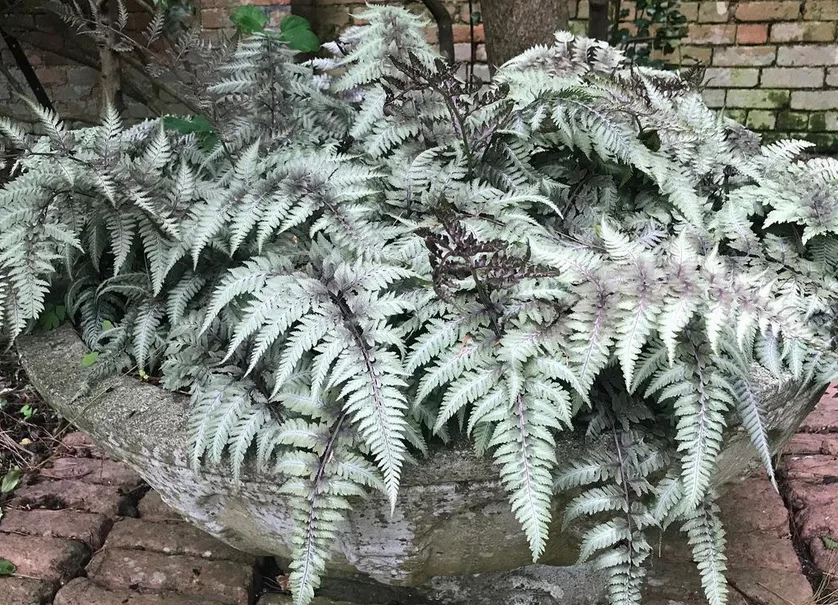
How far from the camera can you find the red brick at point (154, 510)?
6.37ft

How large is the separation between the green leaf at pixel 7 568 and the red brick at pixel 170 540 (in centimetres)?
22

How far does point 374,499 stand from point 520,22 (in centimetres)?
169

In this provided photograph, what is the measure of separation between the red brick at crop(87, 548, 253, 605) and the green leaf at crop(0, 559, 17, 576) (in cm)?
18

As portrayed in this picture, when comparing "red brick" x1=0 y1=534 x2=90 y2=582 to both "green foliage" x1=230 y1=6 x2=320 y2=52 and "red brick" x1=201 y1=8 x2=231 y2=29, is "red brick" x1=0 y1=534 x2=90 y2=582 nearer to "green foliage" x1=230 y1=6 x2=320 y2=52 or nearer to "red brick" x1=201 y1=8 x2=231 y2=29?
"green foliage" x1=230 y1=6 x2=320 y2=52

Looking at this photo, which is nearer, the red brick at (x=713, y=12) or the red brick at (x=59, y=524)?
the red brick at (x=59, y=524)

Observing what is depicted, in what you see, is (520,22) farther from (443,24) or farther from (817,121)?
(817,121)

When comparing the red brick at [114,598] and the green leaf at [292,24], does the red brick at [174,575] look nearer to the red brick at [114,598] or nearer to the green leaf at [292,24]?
the red brick at [114,598]

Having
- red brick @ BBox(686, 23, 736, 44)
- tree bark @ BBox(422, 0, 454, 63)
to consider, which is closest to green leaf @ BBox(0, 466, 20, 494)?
tree bark @ BBox(422, 0, 454, 63)

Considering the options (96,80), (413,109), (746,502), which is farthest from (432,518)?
(96,80)

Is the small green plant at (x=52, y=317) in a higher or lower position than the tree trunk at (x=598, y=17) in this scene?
lower

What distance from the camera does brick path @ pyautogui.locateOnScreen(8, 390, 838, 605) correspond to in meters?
1.65

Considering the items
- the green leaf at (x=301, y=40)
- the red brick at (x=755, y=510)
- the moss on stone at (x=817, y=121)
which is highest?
the moss on stone at (x=817, y=121)

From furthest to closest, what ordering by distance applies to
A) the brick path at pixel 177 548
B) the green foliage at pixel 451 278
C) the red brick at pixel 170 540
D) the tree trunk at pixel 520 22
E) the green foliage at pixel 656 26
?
the green foliage at pixel 656 26 → the tree trunk at pixel 520 22 → the red brick at pixel 170 540 → the brick path at pixel 177 548 → the green foliage at pixel 451 278

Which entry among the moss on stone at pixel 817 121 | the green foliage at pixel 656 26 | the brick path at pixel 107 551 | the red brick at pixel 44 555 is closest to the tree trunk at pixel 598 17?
the green foliage at pixel 656 26
